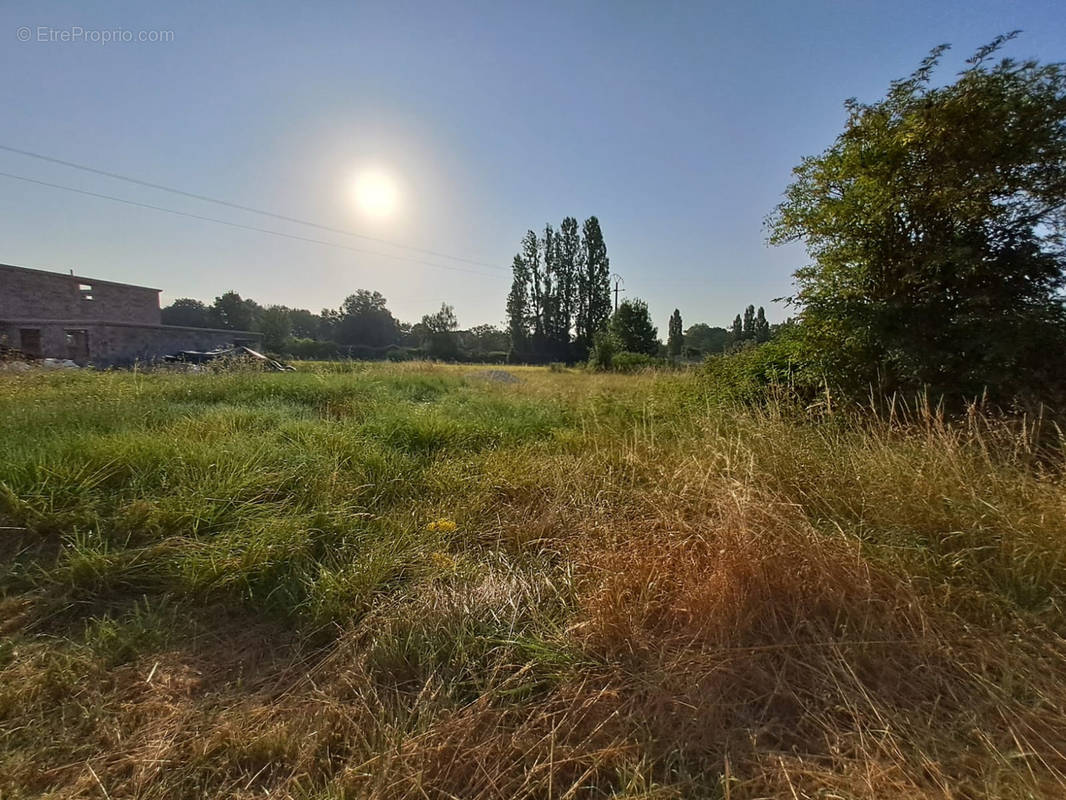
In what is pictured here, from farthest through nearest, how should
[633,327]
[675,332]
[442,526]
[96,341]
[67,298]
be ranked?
[675,332] < [633,327] < [67,298] < [96,341] < [442,526]

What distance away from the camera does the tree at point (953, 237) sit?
13.1ft

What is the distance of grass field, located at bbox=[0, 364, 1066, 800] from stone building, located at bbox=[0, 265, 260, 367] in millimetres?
24525

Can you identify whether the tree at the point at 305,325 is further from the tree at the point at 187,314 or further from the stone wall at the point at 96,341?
the stone wall at the point at 96,341

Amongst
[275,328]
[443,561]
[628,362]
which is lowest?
[443,561]

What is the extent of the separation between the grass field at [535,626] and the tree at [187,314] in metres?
72.3

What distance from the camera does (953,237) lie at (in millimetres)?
4414

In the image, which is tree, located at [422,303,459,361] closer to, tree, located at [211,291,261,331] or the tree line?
the tree line

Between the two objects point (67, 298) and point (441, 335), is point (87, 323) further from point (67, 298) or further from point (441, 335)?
point (441, 335)

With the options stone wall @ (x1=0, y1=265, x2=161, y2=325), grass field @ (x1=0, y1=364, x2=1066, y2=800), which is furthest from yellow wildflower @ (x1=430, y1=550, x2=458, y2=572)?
stone wall @ (x1=0, y1=265, x2=161, y2=325)

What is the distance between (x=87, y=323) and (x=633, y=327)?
34316 millimetres

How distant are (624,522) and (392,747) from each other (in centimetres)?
167

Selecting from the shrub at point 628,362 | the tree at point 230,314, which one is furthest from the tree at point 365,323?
the shrub at point 628,362

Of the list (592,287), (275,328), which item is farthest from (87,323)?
(592,287)

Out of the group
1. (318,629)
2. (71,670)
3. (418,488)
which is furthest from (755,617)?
(71,670)
